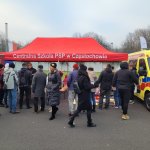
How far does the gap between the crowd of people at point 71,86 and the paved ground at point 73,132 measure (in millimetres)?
361

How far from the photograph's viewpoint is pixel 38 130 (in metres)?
7.73

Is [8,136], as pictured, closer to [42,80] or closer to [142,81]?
[42,80]

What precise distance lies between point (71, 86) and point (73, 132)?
2073mm

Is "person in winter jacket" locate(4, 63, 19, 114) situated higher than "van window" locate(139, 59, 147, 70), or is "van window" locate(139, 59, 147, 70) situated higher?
"van window" locate(139, 59, 147, 70)

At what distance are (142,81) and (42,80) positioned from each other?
4113 millimetres

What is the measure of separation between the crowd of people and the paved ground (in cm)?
36

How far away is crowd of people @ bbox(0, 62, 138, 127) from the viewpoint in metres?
7.90

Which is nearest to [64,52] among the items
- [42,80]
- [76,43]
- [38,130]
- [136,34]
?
[76,43]

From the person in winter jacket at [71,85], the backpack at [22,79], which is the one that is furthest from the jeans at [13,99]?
the person in winter jacket at [71,85]

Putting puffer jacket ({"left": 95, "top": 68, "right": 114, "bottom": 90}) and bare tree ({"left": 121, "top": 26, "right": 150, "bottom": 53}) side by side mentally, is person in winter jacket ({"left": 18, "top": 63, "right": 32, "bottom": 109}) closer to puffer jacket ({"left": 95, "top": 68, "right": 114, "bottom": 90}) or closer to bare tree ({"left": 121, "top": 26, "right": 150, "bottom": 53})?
puffer jacket ({"left": 95, "top": 68, "right": 114, "bottom": 90})

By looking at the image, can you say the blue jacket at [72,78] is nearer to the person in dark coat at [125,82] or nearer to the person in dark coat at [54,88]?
the person in dark coat at [54,88]

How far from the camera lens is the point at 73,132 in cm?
749

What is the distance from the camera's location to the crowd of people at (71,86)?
311 inches

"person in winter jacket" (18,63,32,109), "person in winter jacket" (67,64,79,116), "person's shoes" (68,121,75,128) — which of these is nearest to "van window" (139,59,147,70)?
"person in winter jacket" (67,64,79,116)
